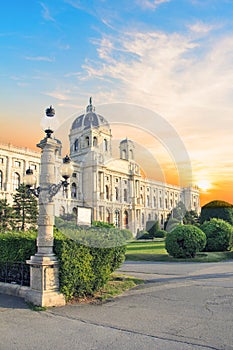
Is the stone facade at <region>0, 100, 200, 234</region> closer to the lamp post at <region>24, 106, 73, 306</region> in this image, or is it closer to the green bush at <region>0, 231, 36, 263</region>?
the lamp post at <region>24, 106, 73, 306</region>

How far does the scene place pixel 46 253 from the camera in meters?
6.89

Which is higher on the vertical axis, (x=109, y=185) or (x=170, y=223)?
(x=109, y=185)

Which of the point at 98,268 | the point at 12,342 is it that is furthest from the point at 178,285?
the point at 12,342

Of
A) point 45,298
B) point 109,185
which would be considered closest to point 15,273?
point 45,298

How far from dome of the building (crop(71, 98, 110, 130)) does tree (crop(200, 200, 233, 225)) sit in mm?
20845

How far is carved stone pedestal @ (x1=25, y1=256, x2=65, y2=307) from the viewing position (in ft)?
21.6

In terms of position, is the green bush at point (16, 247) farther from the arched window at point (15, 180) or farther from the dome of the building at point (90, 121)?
the arched window at point (15, 180)

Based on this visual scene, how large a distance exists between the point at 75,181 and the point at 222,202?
67.0 ft

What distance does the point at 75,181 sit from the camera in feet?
23.5

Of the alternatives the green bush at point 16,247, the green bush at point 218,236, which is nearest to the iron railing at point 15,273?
the green bush at point 16,247

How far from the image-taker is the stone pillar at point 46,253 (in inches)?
262

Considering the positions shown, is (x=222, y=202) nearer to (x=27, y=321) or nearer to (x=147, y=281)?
(x=147, y=281)

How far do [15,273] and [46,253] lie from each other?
5.81 ft

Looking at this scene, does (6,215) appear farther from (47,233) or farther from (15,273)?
(47,233)
